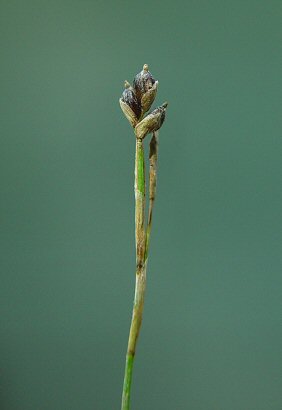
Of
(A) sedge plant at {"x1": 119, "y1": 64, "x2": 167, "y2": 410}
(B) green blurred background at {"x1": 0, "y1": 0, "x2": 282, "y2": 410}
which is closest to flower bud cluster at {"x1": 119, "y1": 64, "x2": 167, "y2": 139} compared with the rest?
(A) sedge plant at {"x1": 119, "y1": 64, "x2": 167, "y2": 410}

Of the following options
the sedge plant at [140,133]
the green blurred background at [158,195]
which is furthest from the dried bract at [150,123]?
the green blurred background at [158,195]

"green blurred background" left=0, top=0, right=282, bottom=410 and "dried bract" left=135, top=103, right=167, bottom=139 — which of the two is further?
"green blurred background" left=0, top=0, right=282, bottom=410

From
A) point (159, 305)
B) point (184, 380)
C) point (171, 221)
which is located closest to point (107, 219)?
point (171, 221)

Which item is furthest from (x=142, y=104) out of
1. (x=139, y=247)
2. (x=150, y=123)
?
(x=139, y=247)

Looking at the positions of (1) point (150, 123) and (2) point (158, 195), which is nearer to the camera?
(1) point (150, 123)

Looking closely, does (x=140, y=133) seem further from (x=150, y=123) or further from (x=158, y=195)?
(x=158, y=195)

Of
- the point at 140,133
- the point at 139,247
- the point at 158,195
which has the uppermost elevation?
the point at 158,195

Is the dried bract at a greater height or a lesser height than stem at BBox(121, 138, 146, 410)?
greater

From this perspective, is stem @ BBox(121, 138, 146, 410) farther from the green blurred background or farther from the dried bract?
the green blurred background
